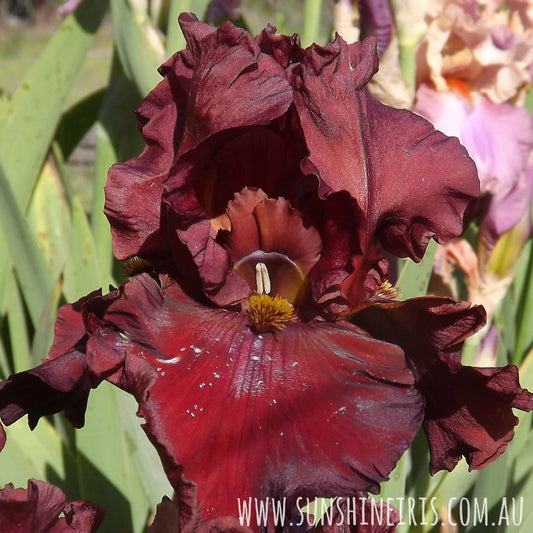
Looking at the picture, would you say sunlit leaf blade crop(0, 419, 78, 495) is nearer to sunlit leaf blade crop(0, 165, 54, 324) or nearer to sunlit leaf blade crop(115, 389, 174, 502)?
sunlit leaf blade crop(115, 389, 174, 502)

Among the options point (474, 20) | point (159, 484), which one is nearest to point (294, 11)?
point (474, 20)

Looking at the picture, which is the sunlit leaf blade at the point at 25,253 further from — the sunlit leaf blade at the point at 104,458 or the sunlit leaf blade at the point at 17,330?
the sunlit leaf blade at the point at 104,458

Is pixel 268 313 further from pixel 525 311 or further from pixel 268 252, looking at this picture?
pixel 525 311

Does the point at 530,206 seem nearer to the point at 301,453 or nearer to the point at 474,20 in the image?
the point at 474,20

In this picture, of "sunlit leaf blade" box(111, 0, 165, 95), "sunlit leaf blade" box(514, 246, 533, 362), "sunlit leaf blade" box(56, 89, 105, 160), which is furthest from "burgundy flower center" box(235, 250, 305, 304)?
"sunlit leaf blade" box(56, 89, 105, 160)

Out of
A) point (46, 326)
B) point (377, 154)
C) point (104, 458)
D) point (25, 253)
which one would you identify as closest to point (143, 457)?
point (104, 458)

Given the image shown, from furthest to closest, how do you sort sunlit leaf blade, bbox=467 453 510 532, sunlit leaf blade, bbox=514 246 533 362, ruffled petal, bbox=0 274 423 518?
sunlit leaf blade, bbox=514 246 533 362 → sunlit leaf blade, bbox=467 453 510 532 → ruffled petal, bbox=0 274 423 518
